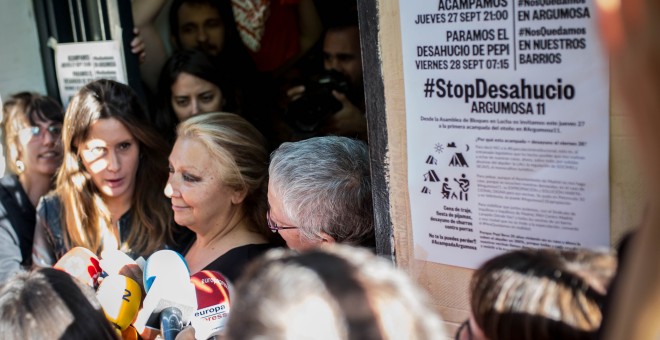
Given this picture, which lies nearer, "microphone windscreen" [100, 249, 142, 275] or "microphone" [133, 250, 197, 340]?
"microphone" [133, 250, 197, 340]

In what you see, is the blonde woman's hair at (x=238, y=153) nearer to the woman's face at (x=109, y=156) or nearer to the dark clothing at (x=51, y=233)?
the woman's face at (x=109, y=156)

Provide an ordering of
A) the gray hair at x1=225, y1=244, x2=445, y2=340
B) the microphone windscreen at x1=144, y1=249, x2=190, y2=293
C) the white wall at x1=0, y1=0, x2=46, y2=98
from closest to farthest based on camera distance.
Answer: the gray hair at x1=225, y1=244, x2=445, y2=340 < the microphone windscreen at x1=144, y1=249, x2=190, y2=293 < the white wall at x1=0, y1=0, x2=46, y2=98

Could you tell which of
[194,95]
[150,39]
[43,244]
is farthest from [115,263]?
[150,39]

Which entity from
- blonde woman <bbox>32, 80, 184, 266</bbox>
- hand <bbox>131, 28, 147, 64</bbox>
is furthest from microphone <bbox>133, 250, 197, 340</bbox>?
hand <bbox>131, 28, 147, 64</bbox>

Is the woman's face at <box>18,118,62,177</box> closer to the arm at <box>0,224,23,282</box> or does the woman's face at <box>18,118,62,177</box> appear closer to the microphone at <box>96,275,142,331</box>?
the arm at <box>0,224,23,282</box>

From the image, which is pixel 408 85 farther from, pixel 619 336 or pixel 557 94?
pixel 619 336

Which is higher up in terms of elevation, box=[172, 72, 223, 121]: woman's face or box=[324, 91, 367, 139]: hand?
box=[172, 72, 223, 121]: woman's face

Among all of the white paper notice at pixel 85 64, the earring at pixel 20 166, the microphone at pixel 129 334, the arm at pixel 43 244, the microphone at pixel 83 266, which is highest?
the white paper notice at pixel 85 64

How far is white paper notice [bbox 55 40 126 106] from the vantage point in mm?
3600

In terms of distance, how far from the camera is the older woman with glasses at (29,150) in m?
3.64

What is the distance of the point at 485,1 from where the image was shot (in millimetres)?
1738

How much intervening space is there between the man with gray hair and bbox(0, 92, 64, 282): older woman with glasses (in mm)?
1664

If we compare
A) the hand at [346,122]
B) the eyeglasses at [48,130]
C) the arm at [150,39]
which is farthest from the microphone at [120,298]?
the arm at [150,39]

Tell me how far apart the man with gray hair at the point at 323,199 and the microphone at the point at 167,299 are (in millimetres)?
353
